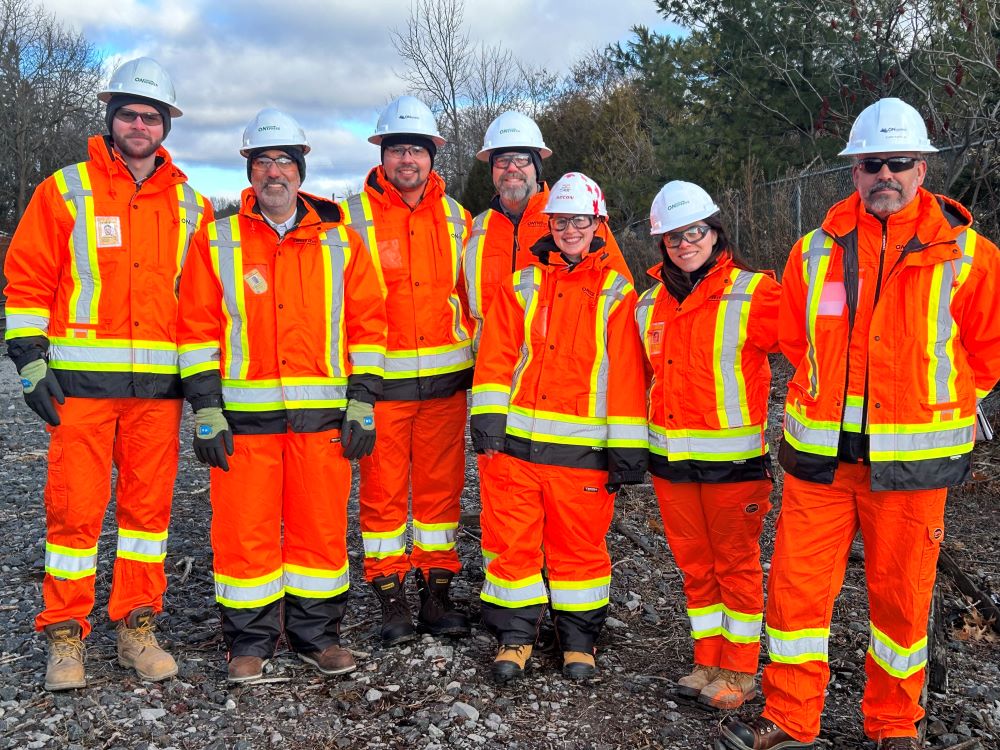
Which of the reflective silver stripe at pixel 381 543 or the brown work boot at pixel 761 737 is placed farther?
the reflective silver stripe at pixel 381 543

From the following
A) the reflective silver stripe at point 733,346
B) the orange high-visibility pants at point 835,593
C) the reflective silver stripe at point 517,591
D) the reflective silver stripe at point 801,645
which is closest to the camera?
the orange high-visibility pants at point 835,593

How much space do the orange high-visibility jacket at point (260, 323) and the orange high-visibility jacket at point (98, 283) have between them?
15 cm

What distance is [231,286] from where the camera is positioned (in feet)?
13.1

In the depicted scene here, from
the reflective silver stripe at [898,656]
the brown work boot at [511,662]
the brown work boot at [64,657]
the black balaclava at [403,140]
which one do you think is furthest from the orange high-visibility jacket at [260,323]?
the reflective silver stripe at [898,656]

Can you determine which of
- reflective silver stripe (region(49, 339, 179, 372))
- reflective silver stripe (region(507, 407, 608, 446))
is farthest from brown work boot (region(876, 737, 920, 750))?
reflective silver stripe (region(49, 339, 179, 372))

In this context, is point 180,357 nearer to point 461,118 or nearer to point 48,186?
point 48,186

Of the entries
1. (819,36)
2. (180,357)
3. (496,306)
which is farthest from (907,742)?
(819,36)

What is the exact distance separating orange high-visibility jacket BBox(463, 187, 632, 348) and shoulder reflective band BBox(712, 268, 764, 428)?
855mm

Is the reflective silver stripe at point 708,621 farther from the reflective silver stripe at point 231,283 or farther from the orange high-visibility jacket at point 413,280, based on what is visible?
the reflective silver stripe at point 231,283

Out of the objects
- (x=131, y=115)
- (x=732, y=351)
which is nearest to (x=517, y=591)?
(x=732, y=351)

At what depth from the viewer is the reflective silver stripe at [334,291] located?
4.09m

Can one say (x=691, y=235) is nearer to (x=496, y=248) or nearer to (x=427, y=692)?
(x=496, y=248)

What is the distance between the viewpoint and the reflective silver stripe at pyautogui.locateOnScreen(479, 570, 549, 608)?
4207mm

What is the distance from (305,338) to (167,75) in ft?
4.96
